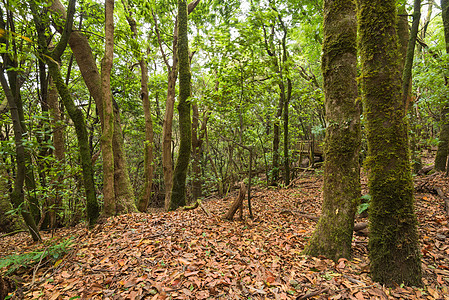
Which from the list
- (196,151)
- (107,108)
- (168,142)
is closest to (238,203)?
(107,108)

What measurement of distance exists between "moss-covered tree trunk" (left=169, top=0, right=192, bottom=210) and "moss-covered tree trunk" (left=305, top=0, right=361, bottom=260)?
156 inches

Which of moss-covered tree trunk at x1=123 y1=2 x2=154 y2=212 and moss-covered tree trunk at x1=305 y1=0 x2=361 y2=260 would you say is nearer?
moss-covered tree trunk at x1=305 y1=0 x2=361 y2=260

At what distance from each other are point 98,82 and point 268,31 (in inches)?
290

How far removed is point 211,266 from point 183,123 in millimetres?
4197

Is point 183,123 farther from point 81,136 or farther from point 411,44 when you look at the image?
point 411,44

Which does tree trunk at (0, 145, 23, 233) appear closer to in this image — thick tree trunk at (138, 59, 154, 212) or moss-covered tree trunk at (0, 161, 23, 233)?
moss-covered tree trunk at (0, 161, 23, 233)

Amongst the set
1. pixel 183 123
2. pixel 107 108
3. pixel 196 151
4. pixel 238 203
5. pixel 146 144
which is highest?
pixel 107 108

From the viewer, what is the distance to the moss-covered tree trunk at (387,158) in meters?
2.34

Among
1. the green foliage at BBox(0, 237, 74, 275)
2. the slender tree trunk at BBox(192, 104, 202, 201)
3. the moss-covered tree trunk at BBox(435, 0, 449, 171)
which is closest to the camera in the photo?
the green foliage at BBox(0, 237, 74, 275)

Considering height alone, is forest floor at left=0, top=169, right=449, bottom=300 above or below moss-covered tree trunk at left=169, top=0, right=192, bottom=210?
below

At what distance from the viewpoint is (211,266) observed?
9.11ft

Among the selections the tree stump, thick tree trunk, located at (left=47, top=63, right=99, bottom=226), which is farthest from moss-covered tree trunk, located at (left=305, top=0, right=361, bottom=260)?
thick tree trunk, located at (left=47, top=63, right=99, bottom=226)

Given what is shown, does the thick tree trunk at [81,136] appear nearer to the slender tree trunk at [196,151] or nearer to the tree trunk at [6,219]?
the tree trunk at [6,219]

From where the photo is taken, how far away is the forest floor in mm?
2312
